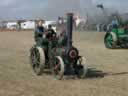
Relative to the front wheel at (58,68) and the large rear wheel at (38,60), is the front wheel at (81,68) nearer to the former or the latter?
the front wheel at (58,68)

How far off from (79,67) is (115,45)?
30.6ft

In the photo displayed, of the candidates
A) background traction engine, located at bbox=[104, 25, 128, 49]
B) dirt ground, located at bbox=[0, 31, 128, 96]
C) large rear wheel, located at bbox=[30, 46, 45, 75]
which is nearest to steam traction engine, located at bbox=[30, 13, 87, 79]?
large rear wheel, located at bbox=[30, 46, 45, 75]

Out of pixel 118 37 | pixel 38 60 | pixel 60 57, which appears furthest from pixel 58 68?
pixel 118 37

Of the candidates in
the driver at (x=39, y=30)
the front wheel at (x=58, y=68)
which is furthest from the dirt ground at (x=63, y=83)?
the driver at (x=39, y=30)

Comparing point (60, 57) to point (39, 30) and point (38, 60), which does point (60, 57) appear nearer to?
point (38, 60)

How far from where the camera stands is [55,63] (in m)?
9.92

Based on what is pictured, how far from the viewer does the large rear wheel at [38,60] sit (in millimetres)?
10258

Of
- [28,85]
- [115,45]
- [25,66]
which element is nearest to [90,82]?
[28,85]

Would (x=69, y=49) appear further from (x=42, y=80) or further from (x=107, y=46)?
(x=107, y=46)

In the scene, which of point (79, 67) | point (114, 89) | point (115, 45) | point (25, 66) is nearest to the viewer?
point (114, 89)

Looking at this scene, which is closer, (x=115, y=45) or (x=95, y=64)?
(x=95, y=64)

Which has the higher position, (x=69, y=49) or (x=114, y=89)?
(x=69, y=49)

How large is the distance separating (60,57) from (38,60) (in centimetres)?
120

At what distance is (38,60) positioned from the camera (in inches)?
423
